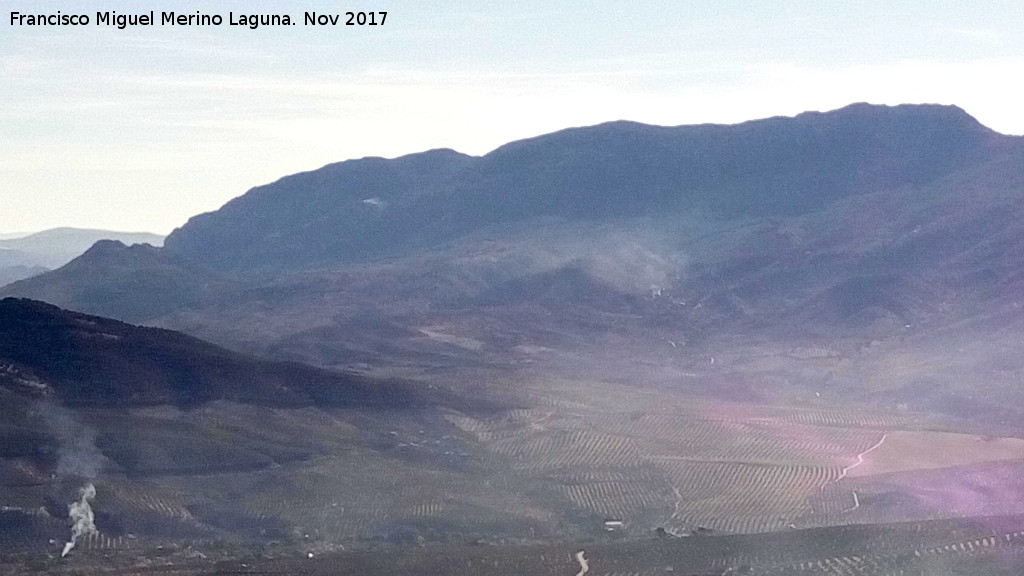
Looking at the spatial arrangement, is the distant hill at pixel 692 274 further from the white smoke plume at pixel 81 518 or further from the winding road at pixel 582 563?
the white smoke plume at pixel 81 518

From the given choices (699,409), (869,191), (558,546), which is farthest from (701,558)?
(869,191)

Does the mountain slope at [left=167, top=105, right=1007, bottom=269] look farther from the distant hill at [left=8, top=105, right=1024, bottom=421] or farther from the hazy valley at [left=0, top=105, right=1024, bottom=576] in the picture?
the hazy valley at [left=0, top=105, right=1024, bottom=576]

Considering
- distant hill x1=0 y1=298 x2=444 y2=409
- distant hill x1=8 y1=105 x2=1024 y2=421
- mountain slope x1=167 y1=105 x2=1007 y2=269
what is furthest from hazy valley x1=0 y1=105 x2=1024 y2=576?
mountain slope x1=167 y1=105 x2=1007 y2=269

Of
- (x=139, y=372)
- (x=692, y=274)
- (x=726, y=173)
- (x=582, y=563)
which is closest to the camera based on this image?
(x=582, y=563)

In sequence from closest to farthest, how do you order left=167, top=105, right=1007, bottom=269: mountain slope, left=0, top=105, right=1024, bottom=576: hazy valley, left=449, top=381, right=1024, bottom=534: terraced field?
left=0, top=105, right=1024, bottom=576: hazy valley, left=449, top=381, right=1024, bottom=534: terraced field, left=167, top=105, right=1007, bottom=269: mountain slope

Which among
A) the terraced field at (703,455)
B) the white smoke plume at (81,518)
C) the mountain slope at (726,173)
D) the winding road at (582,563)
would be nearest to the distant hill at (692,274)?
the mountain slope at (726,173)

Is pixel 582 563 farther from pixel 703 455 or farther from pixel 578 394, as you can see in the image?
pixel 578 394

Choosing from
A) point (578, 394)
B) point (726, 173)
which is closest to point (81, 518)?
point (578, 394)

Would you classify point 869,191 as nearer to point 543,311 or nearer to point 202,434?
point 543,311
